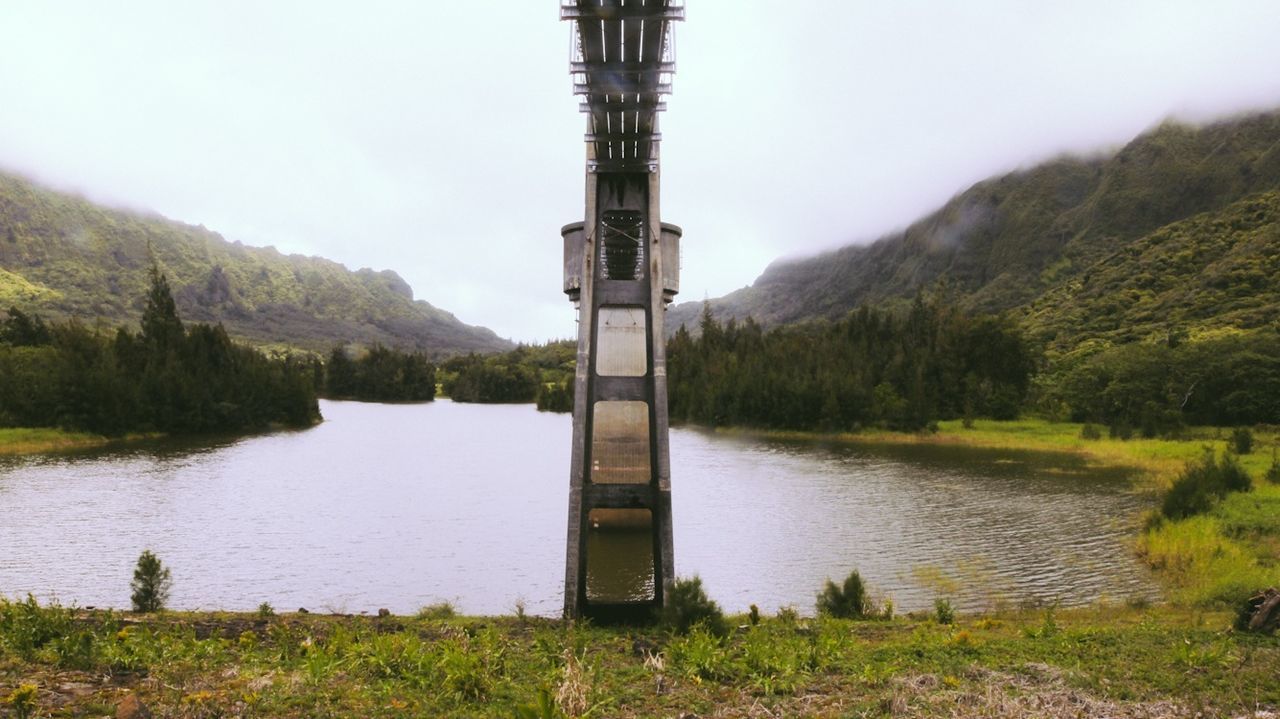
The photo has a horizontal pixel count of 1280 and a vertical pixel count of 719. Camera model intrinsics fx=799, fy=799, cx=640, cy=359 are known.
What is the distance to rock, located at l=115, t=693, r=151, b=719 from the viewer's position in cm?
724

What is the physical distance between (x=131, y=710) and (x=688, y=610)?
828 centimetres

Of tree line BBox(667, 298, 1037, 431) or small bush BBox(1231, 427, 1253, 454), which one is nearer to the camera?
small bush BBox(1231, 427, 1253, 454)

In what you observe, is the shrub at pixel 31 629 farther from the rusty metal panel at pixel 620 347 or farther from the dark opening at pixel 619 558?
the rusty metal panel at pixel 620 347

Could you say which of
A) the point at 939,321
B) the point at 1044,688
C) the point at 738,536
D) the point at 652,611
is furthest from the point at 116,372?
the point at 939,321

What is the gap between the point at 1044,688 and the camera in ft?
30.6

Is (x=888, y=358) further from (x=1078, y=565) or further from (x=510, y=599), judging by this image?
(x=510, y=599)


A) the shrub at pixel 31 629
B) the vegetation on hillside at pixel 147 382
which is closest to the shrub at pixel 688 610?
the shrub at pixel 31 629

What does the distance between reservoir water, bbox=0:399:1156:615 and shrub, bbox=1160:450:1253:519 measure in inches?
82.3

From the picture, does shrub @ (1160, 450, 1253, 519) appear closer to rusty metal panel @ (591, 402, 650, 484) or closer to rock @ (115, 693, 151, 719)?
rusty metal panel @ (591, 402, 650, 484)

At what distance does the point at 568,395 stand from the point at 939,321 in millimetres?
58563

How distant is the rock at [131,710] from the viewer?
724cm

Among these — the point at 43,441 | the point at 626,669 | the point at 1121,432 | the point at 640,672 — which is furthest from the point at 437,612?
the point at 1121,432

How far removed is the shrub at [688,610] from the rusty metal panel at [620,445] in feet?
46.6

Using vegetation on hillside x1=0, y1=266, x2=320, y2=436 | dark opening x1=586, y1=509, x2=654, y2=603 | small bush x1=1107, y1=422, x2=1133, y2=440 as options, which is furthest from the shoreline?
small bush x1=1107, y1=422, x2=1133, y2=440
